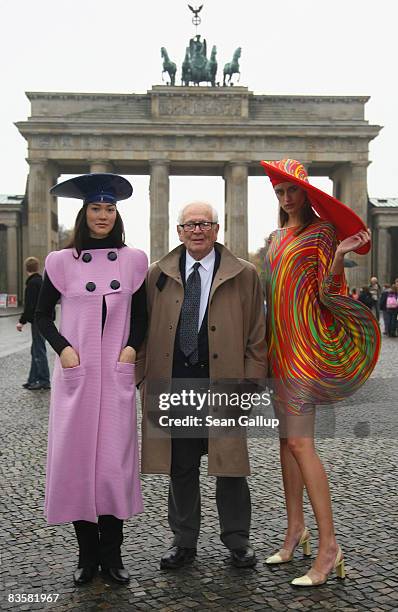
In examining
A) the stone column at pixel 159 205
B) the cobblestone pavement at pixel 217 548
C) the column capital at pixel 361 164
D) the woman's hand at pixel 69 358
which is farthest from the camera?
the stone column at pixel 159 205

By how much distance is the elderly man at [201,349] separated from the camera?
420cm

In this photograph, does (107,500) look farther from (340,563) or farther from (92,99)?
(92,99)

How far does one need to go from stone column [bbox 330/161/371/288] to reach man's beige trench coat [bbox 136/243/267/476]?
43.5 m

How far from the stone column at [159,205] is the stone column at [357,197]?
40.5 feet

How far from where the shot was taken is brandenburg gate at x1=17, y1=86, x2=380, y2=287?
48.8 m

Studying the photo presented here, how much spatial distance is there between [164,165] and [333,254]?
4652cm

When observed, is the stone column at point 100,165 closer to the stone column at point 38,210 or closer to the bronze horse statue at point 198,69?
the stone column at point 38,210

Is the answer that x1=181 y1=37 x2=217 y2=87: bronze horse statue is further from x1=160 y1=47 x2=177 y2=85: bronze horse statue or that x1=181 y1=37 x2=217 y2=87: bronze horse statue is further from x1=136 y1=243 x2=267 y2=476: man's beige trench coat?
x1=136 y1=243 x2=267 y2=476: man's beige trench coat

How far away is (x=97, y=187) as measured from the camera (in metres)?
4.27

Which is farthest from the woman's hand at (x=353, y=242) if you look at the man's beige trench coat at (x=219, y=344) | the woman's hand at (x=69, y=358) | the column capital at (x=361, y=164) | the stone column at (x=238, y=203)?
the column capital at (x=361, y=164)

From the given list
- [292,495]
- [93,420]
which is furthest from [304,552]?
[93,420]

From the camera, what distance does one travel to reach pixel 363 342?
4031mm

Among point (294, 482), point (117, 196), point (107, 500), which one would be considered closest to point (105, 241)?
point (117, 196)

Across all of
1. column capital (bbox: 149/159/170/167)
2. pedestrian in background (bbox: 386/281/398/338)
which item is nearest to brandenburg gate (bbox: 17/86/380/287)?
column capital (bbox: 149/159/170/167)
